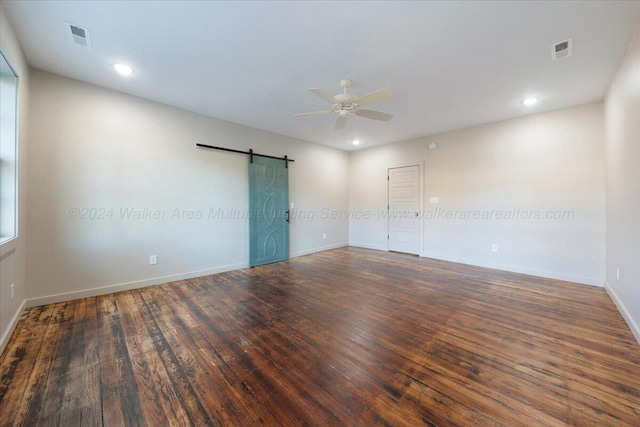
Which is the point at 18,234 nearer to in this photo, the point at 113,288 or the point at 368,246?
the point at 113,288

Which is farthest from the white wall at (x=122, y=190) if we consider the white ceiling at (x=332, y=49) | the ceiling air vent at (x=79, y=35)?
the ceiling air vent at (x=79, y=35)

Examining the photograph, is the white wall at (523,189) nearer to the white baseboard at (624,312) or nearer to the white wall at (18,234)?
the white baseboard at (624,312)

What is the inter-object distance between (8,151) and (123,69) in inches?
55.1

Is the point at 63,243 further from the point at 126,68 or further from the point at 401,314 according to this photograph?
the point at 401,314

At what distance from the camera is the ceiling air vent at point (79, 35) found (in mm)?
2238

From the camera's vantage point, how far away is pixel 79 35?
7.63ft

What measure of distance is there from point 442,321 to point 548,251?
3.01 metres

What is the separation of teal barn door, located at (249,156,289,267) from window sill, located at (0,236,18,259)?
9.69 ft

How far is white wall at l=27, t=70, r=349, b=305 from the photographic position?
9.89 ft

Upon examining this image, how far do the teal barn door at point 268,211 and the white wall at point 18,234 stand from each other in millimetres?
2874

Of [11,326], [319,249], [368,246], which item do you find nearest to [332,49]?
[11,326]

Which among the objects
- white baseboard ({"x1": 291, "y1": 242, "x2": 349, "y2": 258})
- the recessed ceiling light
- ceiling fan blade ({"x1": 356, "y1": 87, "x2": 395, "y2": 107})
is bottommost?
white baseboard ({"x1": 291, "y1": 242, "x2": 349, "y2": 258})

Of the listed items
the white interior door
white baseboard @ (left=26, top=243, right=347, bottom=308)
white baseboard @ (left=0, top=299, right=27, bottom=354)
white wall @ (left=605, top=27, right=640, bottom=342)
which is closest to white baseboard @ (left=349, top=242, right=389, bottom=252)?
the white interior door

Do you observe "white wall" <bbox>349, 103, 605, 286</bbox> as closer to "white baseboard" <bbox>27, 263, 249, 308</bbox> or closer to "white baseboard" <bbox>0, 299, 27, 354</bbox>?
"white baseboard" <bbox>27, 263, 249, 308</bbox>
